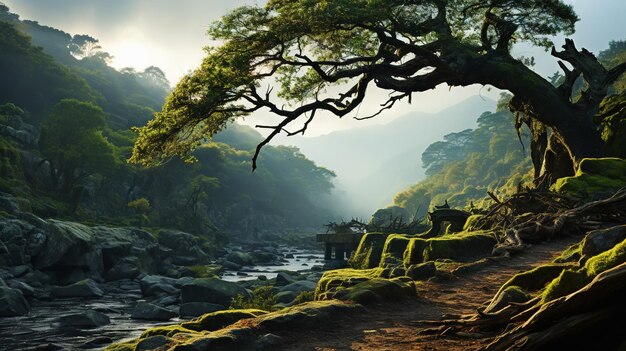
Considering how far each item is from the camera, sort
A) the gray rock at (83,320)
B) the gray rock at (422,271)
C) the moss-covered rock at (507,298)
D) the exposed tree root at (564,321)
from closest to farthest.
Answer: the exposed tree root at (564,321) → the moss-covered rock at (507,298) → the gray rock at (422,271) → the gray rock at (83,320)

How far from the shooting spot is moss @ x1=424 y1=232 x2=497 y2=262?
42.4ft

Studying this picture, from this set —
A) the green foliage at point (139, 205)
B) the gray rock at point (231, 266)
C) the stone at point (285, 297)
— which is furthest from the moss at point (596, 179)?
the green foliage at point (139, 205)

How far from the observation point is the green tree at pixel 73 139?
161 ft

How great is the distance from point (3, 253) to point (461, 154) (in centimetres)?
11945

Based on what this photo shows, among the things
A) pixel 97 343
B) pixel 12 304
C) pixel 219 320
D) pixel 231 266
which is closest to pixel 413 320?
pixel 219 320

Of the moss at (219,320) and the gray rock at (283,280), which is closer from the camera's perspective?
the moss at (219,320)

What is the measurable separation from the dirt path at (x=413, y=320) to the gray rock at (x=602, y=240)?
1.97 m

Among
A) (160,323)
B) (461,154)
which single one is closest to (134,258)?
(160,323)

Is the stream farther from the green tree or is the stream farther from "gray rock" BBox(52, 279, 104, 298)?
the green tree

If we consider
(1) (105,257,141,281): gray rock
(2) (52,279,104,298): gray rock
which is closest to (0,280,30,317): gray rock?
(2) (52,279,104,298): gray rock

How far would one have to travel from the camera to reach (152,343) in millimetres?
7535

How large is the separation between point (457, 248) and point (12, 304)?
1731 centimetres

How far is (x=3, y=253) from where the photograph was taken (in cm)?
2653

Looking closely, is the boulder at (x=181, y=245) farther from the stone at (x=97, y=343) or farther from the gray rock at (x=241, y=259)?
the stone at (x=97, y=343)
